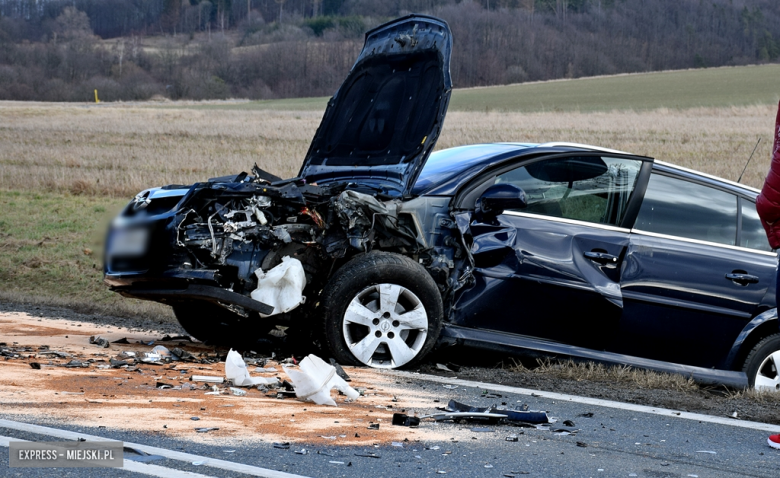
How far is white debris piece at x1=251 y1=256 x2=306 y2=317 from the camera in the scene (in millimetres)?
6391

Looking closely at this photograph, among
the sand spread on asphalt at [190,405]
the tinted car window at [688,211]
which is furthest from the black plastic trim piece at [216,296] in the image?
the tinted car window at [688,211]

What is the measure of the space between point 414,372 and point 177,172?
17.5m

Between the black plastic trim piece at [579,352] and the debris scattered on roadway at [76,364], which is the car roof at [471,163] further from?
the debris scattered on roadway at [76,364]

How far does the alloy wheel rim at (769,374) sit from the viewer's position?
680cm

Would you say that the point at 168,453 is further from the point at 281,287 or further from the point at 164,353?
the point at 164,353

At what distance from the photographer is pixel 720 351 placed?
6.78 m

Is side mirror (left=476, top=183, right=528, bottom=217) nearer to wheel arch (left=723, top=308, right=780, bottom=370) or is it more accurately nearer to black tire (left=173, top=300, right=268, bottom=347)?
wheel arch (left=723, top=308, right=780, bottom=370)

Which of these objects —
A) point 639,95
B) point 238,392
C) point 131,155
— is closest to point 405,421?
point 238,392

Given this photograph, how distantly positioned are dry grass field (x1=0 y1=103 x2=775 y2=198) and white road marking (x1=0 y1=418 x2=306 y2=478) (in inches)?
563

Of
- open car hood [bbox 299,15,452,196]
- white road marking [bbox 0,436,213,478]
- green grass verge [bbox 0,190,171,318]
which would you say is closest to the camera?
white road marking [bbox 0,436,213,478]

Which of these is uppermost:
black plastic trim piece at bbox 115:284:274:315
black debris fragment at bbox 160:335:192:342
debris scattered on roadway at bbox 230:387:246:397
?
black plastic trim piece at bbox 115:284:274:315

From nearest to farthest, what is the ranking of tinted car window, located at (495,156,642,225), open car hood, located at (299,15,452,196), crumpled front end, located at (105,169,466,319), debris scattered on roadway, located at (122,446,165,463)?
debris scattered on roadway, located at (122,446,165,463) < crumpled front end, located at (105,169,466,319) < tinted car window, located at (495,156,642,225) < open car hood, located at (299,15,452,196)

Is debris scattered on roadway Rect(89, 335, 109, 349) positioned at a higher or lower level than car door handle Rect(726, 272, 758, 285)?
lower

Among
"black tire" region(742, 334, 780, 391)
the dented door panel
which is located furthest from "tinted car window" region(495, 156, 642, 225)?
"black tire" region(742, 334, 780, 391)
